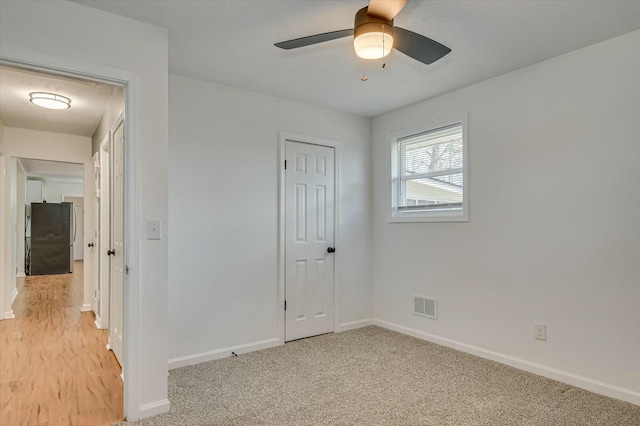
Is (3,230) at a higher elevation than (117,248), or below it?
higher

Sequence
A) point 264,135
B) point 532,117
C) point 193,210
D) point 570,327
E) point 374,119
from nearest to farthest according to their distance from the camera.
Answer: point 570,327 → point 532,117 → point 193,210 → point 264,135 → point 374,119

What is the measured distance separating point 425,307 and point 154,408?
2.56 meters

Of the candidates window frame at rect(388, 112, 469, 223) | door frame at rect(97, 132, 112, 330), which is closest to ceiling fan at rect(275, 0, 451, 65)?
window frame at rect(388, 112, 469, 223)

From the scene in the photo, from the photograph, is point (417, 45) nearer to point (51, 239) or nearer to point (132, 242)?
point (132, 242)

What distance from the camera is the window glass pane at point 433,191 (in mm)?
3605

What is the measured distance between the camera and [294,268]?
3816mm

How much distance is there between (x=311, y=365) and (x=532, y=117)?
2669 mm

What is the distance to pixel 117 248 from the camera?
130 inches

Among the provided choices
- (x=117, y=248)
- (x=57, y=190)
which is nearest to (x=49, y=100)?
(x=117, y=248)

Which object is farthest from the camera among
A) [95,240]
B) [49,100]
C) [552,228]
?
[95,240]

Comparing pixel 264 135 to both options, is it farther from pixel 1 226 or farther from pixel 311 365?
pixel 1 226

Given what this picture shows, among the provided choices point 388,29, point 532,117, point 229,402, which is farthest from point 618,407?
point 388,29

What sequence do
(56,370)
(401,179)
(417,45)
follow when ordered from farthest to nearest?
(401,179)
(56,370)
(417,45)

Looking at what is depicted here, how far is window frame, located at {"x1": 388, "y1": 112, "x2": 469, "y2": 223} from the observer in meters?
3.46
